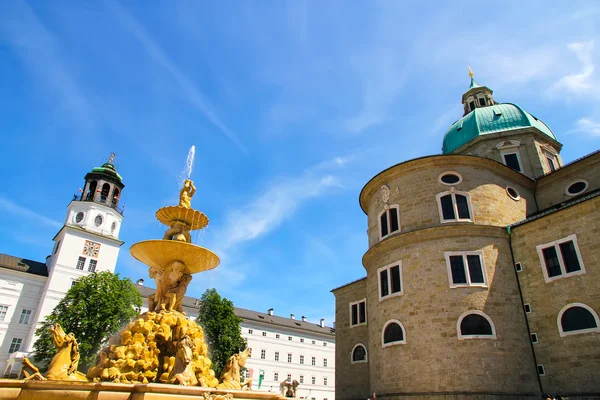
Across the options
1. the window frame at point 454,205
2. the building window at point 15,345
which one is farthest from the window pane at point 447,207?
the building window at point 15,345

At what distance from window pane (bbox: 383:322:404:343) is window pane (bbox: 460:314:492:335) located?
9.67 ft

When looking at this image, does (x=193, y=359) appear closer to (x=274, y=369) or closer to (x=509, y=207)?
(x=509, y=207)

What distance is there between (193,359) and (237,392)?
2637 millimetres

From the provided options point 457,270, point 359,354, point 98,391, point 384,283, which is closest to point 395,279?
point 384,283

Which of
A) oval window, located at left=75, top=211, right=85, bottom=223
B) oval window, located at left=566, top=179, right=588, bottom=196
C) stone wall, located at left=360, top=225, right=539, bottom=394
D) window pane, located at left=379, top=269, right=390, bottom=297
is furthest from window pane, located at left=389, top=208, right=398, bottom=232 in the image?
oval window, located at left=75, top=211, right=85, bottom=223

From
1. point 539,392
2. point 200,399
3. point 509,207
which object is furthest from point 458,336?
point 200,399

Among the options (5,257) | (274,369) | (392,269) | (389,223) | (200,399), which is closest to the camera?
(200,399)

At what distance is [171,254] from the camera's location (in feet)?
44.8

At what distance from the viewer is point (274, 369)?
53.0 metres

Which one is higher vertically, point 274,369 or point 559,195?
point 559,195

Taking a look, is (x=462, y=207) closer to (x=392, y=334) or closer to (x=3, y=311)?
(x=392, y=334)

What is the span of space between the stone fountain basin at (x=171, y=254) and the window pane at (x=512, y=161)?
74.4ft

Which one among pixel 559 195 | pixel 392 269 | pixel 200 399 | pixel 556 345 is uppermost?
pixel 559 195

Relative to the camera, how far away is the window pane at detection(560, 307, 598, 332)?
15094 millimetres
